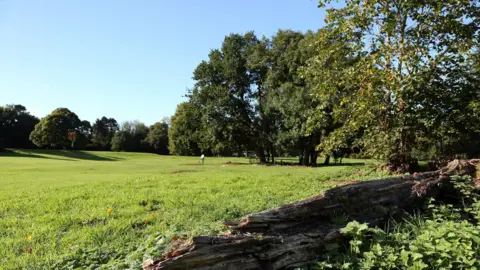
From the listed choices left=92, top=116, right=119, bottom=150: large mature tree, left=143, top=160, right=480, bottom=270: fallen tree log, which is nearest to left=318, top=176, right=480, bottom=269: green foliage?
left=143, top=160, right=480, bottom=270: fallen tree log

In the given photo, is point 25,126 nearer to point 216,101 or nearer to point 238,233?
point 216,101

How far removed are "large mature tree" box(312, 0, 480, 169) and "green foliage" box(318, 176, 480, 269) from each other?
6339 mm

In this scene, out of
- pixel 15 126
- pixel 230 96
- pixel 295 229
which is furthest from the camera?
pixel 15 126

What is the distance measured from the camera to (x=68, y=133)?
2469 inches

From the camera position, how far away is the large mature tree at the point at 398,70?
967 cm

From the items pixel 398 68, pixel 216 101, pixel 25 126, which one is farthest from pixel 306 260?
pixel 25 126

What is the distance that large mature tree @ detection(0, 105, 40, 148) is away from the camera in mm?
59812

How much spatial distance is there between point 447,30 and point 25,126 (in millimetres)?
70211

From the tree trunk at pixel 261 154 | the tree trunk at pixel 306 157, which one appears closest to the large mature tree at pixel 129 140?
the tree trunk at pixel 261 154

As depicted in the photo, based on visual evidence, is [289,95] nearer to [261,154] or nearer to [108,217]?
[261,154]

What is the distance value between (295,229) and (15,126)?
71.8 meters

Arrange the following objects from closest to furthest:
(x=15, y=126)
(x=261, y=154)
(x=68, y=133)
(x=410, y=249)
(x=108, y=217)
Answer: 1. (x=410, y=249)
2. (x=108, y=217)
3. (x=261, y=154)
4. (x=15, y=126)
5. (x=68, y=133)

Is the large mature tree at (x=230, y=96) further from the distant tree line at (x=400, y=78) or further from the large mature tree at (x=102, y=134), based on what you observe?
the large mature tree at (x=102, y=134)

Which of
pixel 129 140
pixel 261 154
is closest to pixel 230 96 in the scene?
pixel 261 154
